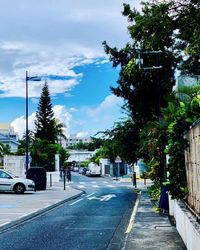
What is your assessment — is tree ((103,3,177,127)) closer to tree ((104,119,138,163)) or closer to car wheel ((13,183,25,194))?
tree ((104,119,138,163))

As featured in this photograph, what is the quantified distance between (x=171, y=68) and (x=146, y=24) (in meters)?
14.3

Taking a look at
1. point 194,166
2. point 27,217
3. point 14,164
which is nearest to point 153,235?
point 194,166

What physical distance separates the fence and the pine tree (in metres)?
72.9

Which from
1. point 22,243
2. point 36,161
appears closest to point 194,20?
point 22,243

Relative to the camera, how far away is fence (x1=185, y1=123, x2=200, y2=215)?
8.66 meters

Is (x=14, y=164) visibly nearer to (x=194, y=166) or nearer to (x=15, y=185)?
(x=15, y=185)

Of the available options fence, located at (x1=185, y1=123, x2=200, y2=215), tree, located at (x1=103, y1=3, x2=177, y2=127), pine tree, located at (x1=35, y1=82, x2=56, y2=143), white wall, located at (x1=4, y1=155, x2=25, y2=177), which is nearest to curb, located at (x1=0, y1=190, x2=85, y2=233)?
fence, located at (x1=185, y1=123, x2=200, y2=215)

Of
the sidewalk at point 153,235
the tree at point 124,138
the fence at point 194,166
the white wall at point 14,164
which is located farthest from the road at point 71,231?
the white wall at point 14,164

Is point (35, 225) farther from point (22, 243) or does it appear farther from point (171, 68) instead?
point (171, 68)

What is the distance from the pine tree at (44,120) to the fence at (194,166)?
2869 inches

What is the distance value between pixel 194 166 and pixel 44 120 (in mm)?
75270

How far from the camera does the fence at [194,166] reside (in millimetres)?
8656

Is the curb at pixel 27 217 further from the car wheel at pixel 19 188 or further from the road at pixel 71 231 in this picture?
the car wheel at pixel 19 188

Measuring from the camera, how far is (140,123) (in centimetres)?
3167
